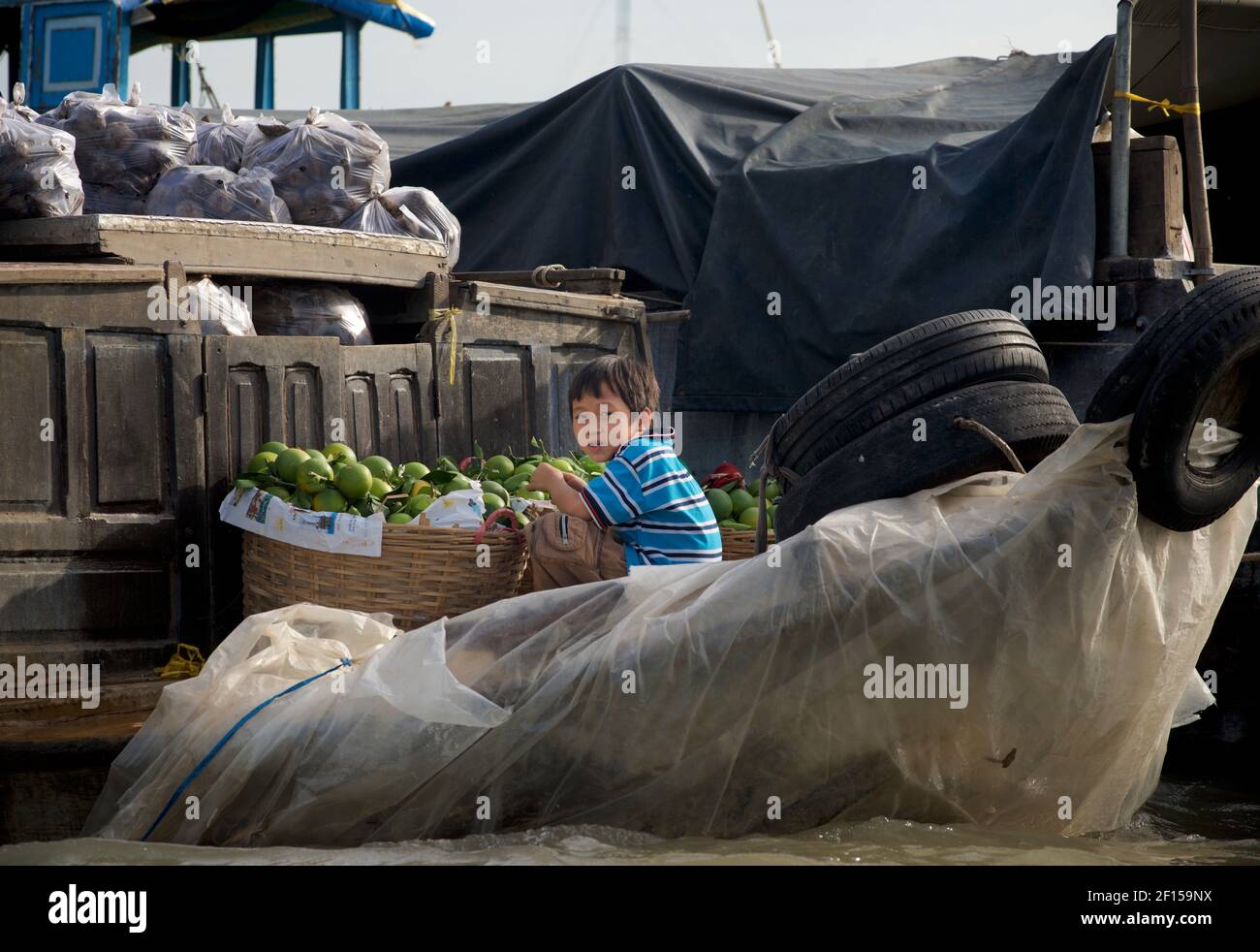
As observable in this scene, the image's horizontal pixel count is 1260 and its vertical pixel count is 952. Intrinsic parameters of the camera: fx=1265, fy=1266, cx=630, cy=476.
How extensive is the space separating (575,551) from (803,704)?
50.4 inches

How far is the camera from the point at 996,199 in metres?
7.12

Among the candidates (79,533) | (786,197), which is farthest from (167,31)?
(79,533)

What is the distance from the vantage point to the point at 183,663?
4.68m

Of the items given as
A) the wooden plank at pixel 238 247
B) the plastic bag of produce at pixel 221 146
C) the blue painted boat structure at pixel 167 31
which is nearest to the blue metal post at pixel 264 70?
the blue painted boat structure at pixel 167 31

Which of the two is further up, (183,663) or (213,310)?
(213,310)

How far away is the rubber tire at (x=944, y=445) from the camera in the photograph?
3.62 metres

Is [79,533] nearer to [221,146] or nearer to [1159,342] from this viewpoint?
[221,146]

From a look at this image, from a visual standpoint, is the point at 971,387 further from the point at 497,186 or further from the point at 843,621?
the point at 497,186

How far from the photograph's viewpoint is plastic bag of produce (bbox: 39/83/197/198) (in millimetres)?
6227

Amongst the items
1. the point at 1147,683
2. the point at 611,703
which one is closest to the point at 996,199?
the point at 1147,683

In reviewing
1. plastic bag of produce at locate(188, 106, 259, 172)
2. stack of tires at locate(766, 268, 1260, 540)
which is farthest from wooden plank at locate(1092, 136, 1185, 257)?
plastic bag of produce at locate(188, 106, 259, 172)

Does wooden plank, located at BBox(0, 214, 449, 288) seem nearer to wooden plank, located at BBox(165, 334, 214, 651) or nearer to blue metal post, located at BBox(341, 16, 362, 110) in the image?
wooden plank, located at BBox(165, 334, 214, 651)

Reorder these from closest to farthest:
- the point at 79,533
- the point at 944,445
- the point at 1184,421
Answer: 1. the point at 1184,421
2. the point at 944,445
3. the point at 79,533
